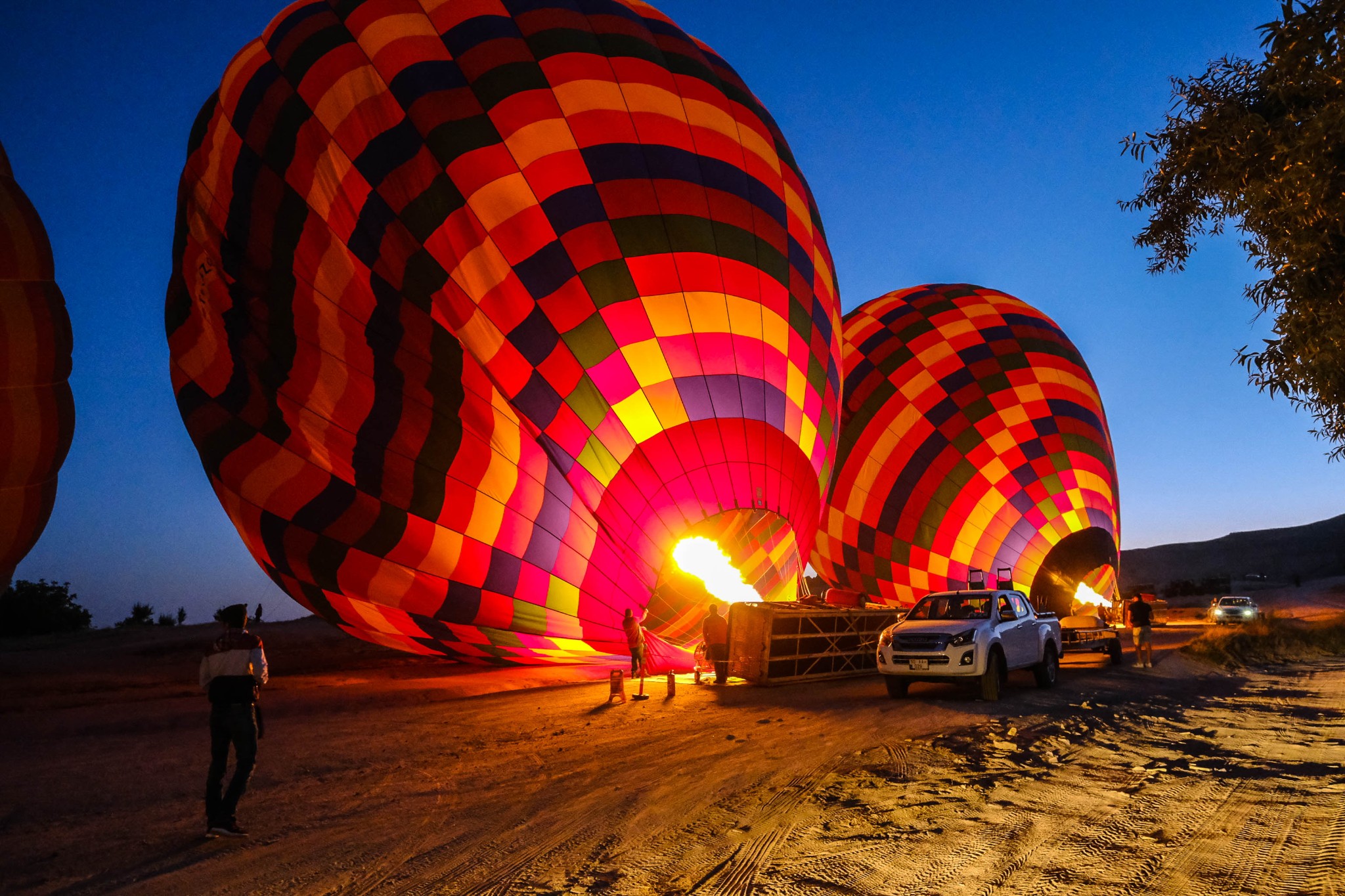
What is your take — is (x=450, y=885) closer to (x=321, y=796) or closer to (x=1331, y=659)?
(x=321, y=796)

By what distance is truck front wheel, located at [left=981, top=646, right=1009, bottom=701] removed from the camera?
9250 millimetres

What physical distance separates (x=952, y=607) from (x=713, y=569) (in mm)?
3008

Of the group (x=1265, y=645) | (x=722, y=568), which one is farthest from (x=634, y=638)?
(x=1265, y=645)

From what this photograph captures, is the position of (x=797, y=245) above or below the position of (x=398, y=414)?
above

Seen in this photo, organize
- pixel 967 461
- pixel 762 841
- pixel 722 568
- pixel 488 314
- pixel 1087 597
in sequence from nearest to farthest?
pixel 762 841 < pixel 488 314 < pixel 722 568 < pixel 967 461 < pixel 1087 597

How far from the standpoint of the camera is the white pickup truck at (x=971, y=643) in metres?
9.38

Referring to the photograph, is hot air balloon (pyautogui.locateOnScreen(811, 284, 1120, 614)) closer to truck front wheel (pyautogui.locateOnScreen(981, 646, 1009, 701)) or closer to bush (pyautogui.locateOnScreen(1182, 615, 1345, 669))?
bush (pyautogui.locateOnScreen(1182, 615, 1345, 669))

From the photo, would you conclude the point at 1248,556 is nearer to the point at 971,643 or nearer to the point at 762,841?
the point at 971,643

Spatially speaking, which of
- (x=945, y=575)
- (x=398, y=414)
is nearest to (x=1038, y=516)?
(x=945, y=575)

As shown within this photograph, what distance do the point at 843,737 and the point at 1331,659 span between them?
1298 centimetres

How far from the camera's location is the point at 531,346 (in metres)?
9.46

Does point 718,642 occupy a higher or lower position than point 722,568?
lower

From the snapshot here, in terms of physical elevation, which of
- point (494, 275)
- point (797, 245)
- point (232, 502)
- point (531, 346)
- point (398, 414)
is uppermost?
point (797, 245)

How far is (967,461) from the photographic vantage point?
49.4 feet
